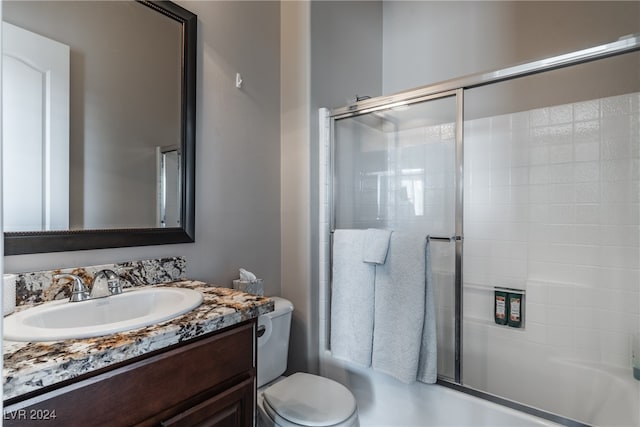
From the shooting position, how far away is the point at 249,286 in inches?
62.6

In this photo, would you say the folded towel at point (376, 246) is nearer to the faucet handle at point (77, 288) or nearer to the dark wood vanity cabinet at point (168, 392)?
the dark wood vanity cabinet at point (168, 392)

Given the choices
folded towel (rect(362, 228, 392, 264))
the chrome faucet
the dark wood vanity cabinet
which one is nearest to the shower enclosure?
folded towel (rect(362, 228, 392, 264))

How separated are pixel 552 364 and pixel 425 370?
Result: 871mm

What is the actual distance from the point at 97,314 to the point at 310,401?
83 centimetres

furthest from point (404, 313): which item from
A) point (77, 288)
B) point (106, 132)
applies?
point (106, 132)

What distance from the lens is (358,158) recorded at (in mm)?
2059

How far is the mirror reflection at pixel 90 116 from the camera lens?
3.42 ft

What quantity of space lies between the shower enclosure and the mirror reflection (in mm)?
831

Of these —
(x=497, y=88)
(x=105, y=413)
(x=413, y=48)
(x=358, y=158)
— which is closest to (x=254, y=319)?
(x=105, y=413)

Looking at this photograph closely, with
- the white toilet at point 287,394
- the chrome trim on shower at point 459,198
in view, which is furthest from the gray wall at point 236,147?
the chrome trim on shower at point 459,198

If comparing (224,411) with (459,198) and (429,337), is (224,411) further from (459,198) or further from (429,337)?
(459,198)

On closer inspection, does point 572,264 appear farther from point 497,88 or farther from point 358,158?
point 358,158

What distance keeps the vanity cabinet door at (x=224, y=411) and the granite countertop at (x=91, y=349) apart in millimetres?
187

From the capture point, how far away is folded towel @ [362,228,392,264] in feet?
5.06
